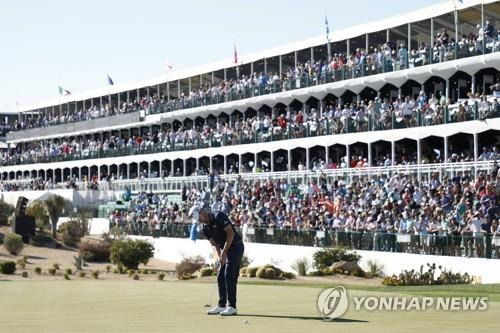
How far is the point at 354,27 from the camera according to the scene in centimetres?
5012

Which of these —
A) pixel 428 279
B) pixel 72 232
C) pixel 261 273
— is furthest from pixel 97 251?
pixel 428 279

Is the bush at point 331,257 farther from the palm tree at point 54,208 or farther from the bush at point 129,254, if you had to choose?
the palm tree at point 54,208

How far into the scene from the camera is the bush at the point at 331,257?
32.5 metres

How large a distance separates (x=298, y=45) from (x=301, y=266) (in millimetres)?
24926

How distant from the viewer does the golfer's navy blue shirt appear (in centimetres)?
1522

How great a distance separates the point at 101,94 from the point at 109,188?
17850 mm

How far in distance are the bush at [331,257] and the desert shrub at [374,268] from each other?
0.64 metres

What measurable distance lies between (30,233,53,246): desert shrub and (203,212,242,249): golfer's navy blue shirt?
3797 cm

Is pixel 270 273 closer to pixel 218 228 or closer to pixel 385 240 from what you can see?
pixel 385 240

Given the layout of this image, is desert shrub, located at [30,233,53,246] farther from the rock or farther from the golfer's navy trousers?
the golfer's navy trousers

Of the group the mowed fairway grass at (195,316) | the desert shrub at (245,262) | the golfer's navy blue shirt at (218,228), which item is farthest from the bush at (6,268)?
the golfer's navy blue shirt at (218,228)

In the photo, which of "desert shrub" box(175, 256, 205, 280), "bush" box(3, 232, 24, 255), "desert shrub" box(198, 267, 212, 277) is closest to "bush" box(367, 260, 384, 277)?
"desert shrub" box(198, 267, 212, 277)

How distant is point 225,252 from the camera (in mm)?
15234

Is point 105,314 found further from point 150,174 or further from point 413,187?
point 150,174
